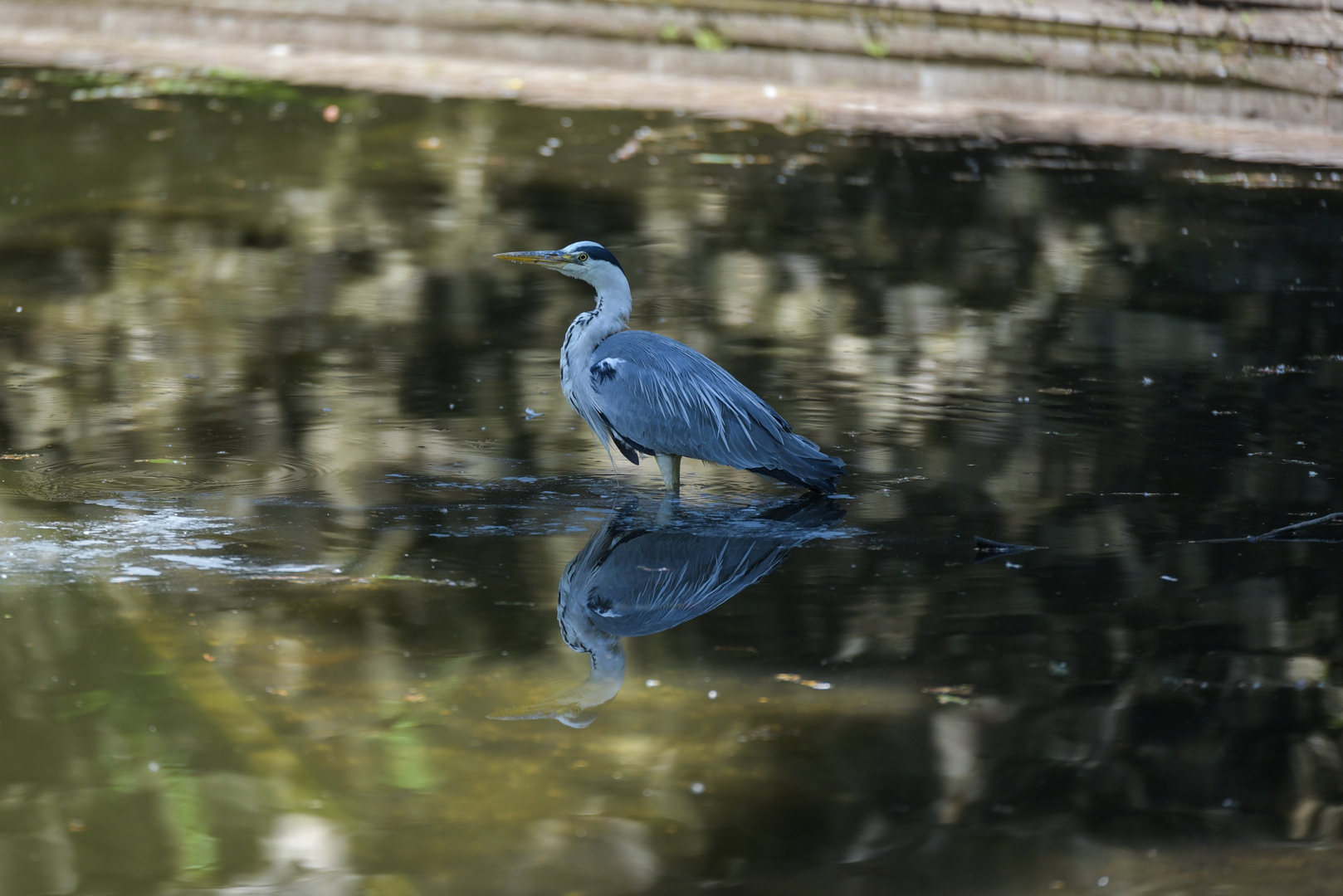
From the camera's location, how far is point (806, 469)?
5.58m

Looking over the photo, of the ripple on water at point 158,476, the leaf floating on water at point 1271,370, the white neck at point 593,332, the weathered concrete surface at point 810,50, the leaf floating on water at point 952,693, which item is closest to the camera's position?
the leaf floating on water at point 952,693

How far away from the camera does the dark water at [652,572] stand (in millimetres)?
3520

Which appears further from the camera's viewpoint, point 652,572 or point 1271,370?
point 1271,370

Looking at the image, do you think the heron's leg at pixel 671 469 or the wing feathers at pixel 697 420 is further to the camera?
the heron's leg at pixel 671 469

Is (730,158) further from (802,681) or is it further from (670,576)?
(802,681)

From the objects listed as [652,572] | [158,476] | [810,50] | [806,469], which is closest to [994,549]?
[806,469]

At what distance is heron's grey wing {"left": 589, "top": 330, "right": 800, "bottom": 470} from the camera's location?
566 cm

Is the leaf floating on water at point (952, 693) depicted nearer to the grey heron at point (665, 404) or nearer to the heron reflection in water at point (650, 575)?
the heron reflection in water at point (650, 575)

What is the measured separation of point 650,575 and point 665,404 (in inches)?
38.6

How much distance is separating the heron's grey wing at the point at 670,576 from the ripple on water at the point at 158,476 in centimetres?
139

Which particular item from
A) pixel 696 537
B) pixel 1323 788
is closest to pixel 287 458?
pixel 696 537

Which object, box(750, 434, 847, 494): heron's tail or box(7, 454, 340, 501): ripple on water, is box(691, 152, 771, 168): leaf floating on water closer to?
box(750, 434, 847, 494): heron's tail

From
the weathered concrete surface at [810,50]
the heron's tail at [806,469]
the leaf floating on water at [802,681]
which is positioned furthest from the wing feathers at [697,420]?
the weathered concrete surface at [810,50]

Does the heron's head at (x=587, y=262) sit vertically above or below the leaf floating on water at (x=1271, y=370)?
above
